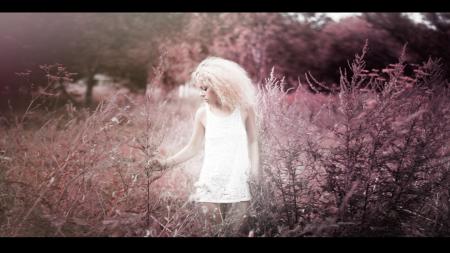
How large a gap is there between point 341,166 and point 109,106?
1868mm

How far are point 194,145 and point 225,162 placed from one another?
0.34 meters

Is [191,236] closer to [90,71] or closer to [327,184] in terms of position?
[327,184]

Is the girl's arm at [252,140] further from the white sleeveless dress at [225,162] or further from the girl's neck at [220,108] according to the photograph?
the girl's neck at [220,108]

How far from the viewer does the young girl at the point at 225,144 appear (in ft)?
A: 12.5

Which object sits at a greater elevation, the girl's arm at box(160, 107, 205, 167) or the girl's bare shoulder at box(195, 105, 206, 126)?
the girl's bare shoulder at box(195, 105, 206, 126)

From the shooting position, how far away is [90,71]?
441 centimetres

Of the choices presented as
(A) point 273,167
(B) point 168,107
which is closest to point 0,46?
(B) point 168,107

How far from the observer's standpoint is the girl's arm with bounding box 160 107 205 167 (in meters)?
3.96

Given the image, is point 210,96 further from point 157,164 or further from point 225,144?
point 157,164

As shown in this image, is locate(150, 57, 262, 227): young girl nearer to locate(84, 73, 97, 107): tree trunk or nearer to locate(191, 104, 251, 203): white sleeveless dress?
locate(191, 104, 251, 203): white sleeveless dress

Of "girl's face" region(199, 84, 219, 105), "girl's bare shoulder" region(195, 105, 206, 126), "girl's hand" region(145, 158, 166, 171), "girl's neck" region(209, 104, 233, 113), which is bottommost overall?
"girl's hand" region(145, 158, 166, 171)

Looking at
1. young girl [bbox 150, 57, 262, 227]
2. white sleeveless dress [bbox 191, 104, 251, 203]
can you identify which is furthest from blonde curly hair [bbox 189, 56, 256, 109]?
white sleeveless dress [bbox 191, 104, 251, 203]

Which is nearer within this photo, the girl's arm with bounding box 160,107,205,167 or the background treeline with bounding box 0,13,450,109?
the girl's arm with bounding box 160,107,205,167

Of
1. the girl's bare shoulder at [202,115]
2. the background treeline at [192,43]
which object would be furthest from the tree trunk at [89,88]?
the girl's bare shoulder at [202,115]
